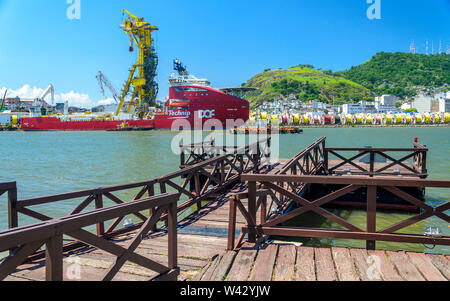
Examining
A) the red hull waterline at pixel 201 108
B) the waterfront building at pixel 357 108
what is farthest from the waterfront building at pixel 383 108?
the red hull waterline at pixel 201 108

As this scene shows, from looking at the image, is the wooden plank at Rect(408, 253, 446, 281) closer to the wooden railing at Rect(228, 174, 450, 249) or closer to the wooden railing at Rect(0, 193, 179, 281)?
the wooden railing at Rect(228, 174, 450, 249)

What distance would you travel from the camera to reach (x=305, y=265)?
400 centimetres

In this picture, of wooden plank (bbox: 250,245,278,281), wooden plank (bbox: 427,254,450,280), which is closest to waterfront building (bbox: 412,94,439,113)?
wooden plank (bbox: 427,254,450,280)

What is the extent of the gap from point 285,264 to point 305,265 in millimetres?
249

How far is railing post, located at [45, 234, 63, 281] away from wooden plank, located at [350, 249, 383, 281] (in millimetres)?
3111

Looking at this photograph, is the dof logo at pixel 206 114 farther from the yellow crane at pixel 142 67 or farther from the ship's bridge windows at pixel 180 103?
the yellow crane at pixel 142 67

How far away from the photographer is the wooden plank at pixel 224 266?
3.75 metres

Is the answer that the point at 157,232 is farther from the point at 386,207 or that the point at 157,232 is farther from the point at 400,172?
the point at 400,172

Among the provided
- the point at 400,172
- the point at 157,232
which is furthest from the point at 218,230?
the point at 400,172

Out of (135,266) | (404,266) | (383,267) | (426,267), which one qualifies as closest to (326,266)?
(383,267)

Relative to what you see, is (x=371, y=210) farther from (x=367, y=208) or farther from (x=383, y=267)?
(x=383, y=267)

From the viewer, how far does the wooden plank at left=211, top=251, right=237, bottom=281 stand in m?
3.75

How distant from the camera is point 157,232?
20.3 feet
